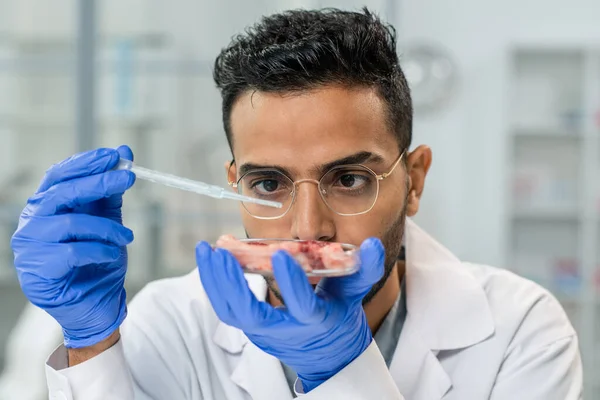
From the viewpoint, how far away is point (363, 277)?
1.03m

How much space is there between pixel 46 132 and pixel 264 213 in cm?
313

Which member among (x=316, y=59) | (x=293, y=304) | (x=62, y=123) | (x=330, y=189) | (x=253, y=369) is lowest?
(x=253, y=369)

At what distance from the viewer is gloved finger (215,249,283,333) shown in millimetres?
1005

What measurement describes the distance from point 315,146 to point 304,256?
0.98 ft

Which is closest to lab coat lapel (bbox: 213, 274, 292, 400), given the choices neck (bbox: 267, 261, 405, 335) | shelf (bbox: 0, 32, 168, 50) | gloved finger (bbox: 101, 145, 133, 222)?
neck (bbox: 267, 261, 405, 335)

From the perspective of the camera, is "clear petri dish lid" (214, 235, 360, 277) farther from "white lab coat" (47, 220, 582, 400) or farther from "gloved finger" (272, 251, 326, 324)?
"white lab coat" (47, 220, 582, 400)

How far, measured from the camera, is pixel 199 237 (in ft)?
12.9

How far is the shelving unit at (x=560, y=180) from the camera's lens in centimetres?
487

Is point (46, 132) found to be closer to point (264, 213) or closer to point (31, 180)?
point (31, 180)

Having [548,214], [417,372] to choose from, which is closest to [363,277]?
[417,372]

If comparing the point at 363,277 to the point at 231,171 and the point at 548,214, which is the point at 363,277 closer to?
the point at 231,171

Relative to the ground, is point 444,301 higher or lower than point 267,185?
lower

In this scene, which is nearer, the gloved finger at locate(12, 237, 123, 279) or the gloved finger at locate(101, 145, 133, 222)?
the gloved finger at locate(12, 237, 123, 279)

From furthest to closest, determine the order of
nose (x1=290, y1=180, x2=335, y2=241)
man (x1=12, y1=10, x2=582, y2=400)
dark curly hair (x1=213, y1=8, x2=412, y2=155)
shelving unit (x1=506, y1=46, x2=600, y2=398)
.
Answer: shelving unit (x1=506, y1=46, x2=600, y2=398), dark curly hair (x1=213, y1=8, x2=412, y2=155), nose (x1=290, y1=180, x2=335, y2=241), man (x1=12, y1=10, x2=582, y2=400)
